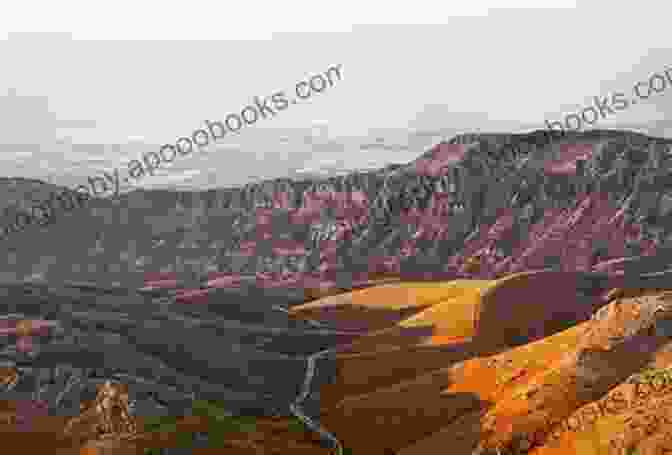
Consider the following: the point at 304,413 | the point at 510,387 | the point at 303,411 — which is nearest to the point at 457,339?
the point at 303,411

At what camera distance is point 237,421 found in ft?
424

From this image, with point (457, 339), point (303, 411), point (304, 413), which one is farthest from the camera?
point (457, 339)

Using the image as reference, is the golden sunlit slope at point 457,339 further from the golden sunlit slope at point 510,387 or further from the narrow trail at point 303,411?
the narrow trail at point 303,411

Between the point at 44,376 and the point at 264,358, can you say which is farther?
the point at 264,358

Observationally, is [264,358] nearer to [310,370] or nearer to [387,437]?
[310,370]

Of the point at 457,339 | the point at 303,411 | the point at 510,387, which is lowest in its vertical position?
the point at 303,411

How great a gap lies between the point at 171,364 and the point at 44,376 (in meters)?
29.0

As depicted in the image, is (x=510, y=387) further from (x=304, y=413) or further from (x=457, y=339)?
(x=457, y=339)

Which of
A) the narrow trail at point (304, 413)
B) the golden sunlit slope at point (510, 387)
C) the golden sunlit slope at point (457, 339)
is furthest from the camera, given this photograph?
the golden sunlit slope at point (457, 339)

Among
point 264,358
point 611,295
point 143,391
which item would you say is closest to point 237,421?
point 143,391

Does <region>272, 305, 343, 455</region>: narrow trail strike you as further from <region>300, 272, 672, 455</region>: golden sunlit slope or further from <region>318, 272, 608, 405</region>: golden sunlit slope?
<region>318, 272, 608, 405</region>: golden sunlit slope

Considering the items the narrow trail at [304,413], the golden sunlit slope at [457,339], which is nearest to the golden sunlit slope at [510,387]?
the golden sunlit slope at [457,339]

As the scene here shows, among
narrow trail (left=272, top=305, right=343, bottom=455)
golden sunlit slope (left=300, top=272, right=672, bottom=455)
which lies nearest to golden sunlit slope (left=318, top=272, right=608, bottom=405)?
golden sunlit slope (left=300, top=272, right=672, bottom=455)

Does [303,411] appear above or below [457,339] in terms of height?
below
